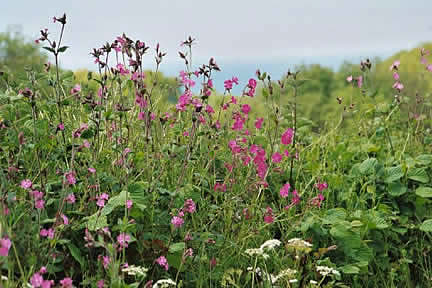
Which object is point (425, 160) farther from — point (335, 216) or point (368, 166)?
point (335, 216)

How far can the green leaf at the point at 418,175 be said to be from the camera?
3877mm

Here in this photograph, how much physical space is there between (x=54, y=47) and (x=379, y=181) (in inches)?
93.5

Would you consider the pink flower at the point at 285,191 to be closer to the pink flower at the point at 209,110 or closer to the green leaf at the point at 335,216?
the green leaf at the point at 335,216

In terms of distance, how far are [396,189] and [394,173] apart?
11 cm

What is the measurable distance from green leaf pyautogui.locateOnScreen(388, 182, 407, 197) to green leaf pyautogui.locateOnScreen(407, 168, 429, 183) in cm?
13

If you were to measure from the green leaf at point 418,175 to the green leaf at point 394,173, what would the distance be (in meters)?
0.15

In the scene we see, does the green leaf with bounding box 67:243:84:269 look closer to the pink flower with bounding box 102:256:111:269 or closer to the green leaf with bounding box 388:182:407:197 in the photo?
the pink flower with bounding box 102:256:111:269

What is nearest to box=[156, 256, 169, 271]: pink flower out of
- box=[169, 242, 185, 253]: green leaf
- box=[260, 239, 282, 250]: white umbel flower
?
box=[169, 242, 185, 253]: green leaf

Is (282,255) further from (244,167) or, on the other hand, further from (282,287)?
(244,167)

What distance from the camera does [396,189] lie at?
3.82m

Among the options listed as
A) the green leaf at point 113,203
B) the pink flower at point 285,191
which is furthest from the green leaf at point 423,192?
the green leaf at point 113,203

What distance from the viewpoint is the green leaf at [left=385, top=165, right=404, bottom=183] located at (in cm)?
A: 378

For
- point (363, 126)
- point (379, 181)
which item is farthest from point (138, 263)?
point (363, 126)

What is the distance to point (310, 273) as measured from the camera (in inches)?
124
